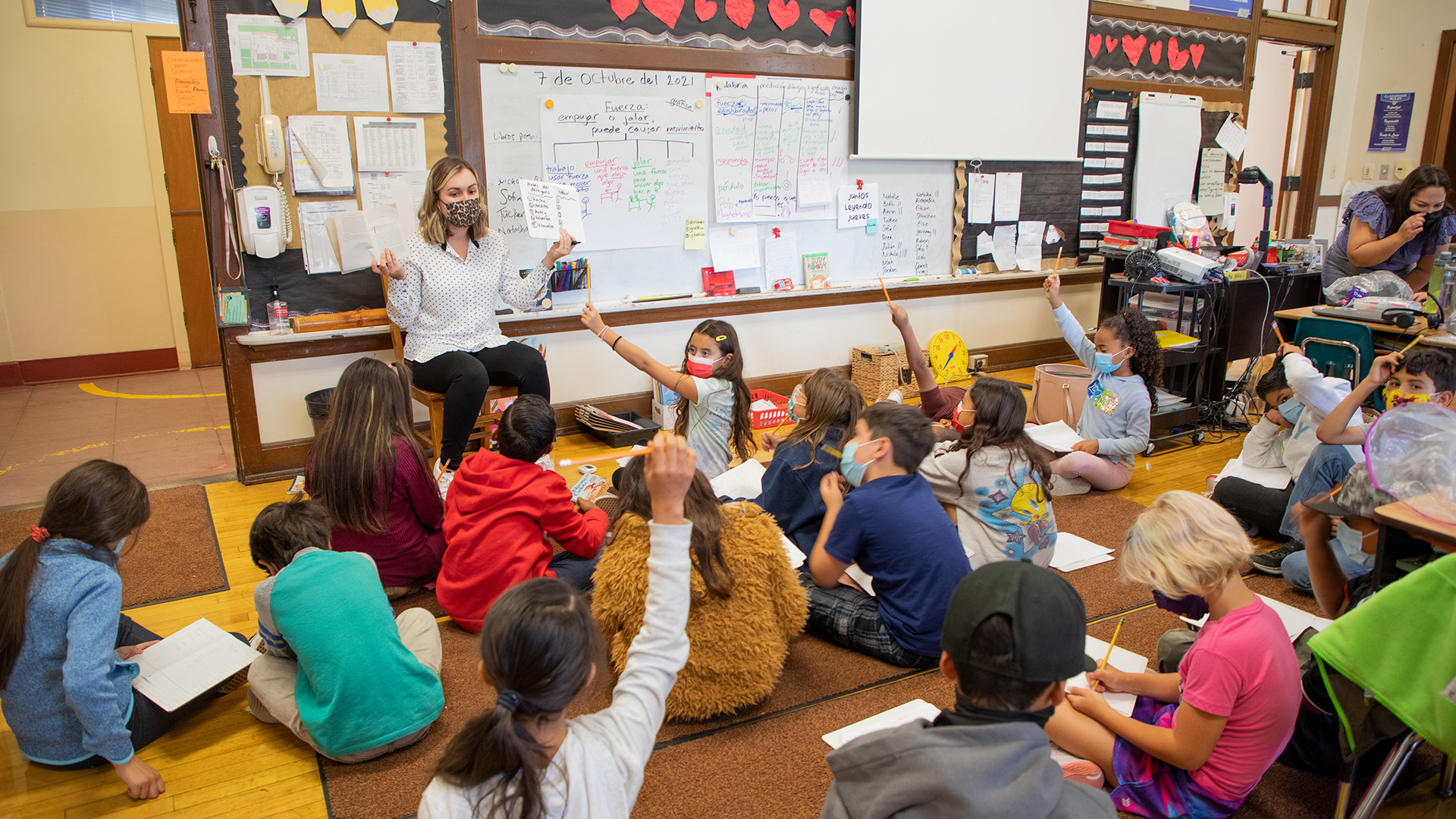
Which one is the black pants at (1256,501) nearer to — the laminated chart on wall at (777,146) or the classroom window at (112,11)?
the laminated chart on wall at (777,146)

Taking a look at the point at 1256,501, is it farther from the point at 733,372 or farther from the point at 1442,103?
the point at 1442,103

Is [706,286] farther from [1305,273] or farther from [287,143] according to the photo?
[1305,273]

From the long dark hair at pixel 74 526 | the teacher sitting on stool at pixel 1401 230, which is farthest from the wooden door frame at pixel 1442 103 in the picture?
the long dark hair at pixel 74 526

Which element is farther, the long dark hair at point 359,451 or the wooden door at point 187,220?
the wooden door at point 187,220

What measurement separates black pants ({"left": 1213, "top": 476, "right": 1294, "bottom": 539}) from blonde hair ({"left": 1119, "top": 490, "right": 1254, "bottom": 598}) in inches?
63.7

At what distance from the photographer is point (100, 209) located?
536cm

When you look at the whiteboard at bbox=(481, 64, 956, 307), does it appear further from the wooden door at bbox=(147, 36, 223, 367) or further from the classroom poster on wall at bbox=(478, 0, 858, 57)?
the wooden door at bbox=(147, 36, 223, 367)

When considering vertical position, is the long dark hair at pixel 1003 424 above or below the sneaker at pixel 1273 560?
above

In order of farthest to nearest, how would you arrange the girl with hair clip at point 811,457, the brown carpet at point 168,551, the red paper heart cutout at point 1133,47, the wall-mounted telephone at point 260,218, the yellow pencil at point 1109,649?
1. the red paper heart cutout at point 1133,47
2. the wall-mounted telephone at point 260,218
3. the brown carpet at point 168,551
4. the girl with hair clip at point 811,457
5. the yellow pencil at point 1109,649

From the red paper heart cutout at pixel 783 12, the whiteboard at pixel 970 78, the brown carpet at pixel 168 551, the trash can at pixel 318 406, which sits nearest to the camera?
the brown carpet at pixel 168 551

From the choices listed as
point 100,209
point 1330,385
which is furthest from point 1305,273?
point 100,209

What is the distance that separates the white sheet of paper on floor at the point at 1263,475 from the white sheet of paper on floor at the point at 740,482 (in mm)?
1768

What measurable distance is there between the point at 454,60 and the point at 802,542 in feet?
8.57

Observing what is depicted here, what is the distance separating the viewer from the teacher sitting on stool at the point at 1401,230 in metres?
4.26
